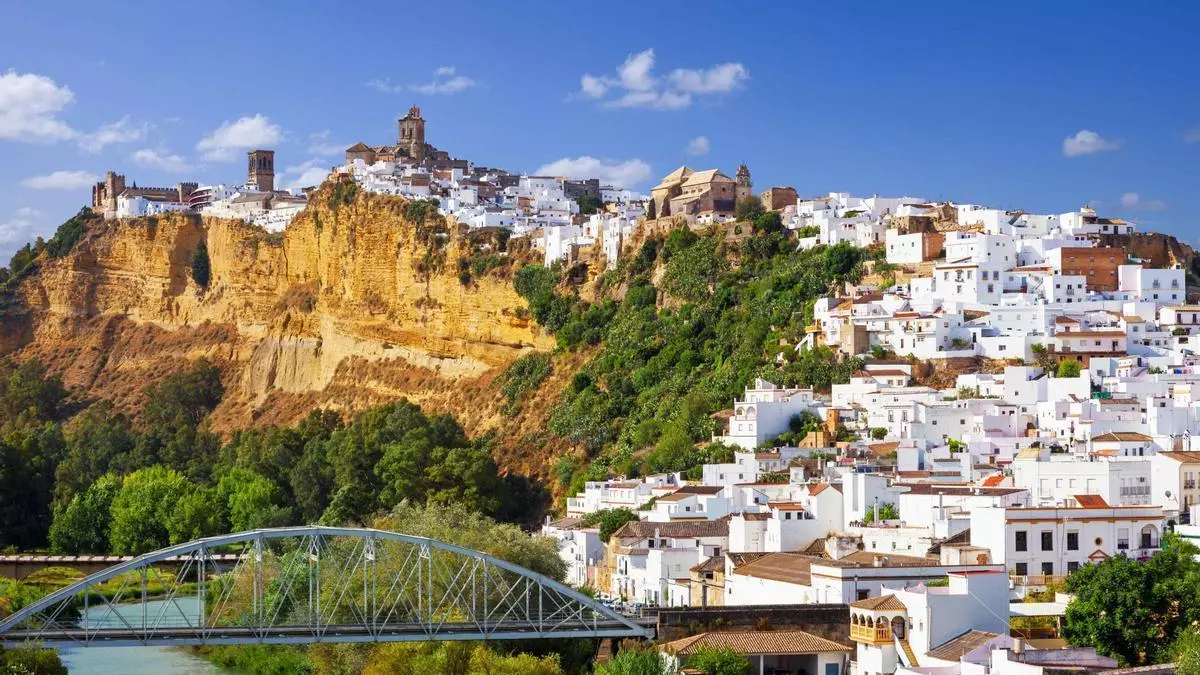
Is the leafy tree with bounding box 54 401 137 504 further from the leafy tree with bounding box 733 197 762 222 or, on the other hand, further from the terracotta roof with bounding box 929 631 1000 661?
the terracotta roof with bounding box 929 631 1000 661

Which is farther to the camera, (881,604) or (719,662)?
(881,604)

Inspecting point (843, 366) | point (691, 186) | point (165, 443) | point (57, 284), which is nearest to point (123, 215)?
point (57, 284)

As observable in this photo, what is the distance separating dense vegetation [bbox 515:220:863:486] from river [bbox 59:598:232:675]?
50.8 ft

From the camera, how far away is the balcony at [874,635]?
32.5 m

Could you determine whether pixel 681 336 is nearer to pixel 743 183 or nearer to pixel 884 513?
pixel 743 183

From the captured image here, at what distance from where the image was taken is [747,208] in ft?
249

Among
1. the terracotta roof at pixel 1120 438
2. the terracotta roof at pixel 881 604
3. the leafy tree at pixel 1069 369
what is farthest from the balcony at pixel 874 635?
the leafy tree at pixel 1069 369

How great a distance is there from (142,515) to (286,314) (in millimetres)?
27017

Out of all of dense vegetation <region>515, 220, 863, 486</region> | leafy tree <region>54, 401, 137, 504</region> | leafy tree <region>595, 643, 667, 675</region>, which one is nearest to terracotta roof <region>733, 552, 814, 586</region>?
leafy tree <region>595, 643, 667, 675</region>

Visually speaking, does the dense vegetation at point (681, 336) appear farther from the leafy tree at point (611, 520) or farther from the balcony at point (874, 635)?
the balcony at point (874, 635)

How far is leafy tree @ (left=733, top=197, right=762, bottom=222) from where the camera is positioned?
245 feet

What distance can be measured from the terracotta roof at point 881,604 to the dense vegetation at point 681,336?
71.7 feet

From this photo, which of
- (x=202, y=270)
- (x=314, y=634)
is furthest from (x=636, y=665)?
(x=202, y=270)

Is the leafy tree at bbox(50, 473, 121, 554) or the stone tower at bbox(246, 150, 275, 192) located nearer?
the leafy tree at bbox(50, 473, 121, 554)
